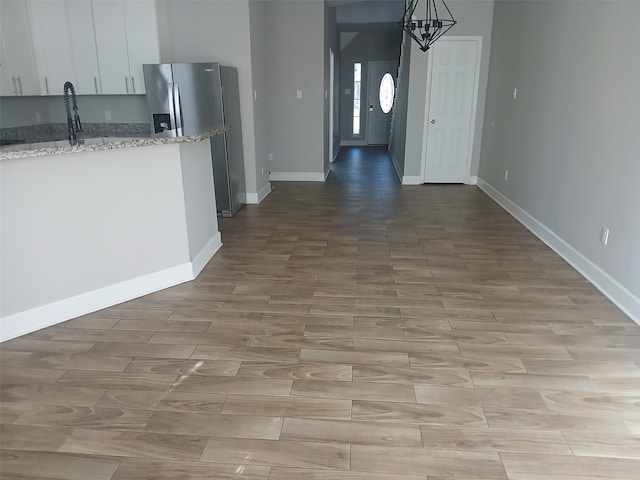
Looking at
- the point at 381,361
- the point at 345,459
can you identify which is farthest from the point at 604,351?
the point at 345,459

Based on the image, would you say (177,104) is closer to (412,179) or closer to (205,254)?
(205,254)

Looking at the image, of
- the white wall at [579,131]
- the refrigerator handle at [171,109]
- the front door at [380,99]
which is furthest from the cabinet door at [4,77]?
the front door at [380,99]

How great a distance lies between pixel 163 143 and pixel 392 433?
2.17 metres

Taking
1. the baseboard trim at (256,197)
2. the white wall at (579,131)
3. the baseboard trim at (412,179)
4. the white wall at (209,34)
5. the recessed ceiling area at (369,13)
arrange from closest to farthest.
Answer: the white wall at (579,131), the white wall at (209,34), the baseboard trim at (256,197), the baseboard trim at (412,179), the recessed ceiling area at (369,13)

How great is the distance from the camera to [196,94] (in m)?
4.52

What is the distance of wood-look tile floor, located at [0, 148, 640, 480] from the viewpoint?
1.71 m

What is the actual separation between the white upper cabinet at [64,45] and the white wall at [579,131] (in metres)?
4.59

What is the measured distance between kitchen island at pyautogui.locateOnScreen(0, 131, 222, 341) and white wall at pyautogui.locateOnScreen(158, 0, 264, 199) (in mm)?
2102

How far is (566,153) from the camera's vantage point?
3.81 m

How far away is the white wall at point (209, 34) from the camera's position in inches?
193

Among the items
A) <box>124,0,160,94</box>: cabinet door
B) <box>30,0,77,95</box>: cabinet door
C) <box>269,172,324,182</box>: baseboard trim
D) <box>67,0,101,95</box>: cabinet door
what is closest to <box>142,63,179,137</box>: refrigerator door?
<box>124,0,160,94</box>: cabinet door

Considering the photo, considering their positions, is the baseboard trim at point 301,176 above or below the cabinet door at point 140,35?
below

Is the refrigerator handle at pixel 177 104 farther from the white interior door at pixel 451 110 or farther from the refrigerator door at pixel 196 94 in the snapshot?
the white interior door at pixel 451 110

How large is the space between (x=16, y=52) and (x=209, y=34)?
1.93m
